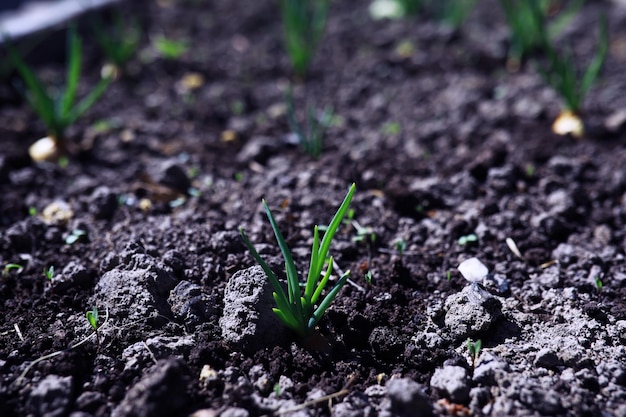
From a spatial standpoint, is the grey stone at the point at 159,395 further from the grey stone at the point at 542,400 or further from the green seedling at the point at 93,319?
the grey stone at the point at 542,400

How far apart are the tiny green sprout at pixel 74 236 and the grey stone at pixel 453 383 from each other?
1.28 metres

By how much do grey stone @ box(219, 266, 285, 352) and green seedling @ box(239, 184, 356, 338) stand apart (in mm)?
56

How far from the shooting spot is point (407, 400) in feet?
4.54

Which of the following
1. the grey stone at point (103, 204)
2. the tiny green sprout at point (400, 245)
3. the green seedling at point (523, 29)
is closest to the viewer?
the tiny green sprout at point (400, 245)

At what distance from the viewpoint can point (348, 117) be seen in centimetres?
300

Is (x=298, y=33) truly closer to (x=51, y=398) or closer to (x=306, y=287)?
(x=306, y=287)

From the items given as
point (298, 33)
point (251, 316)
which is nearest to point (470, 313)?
point (251, 316)

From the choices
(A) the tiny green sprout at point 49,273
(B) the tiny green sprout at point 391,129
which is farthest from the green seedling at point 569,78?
(A) the tiny green sprout at point 49,273

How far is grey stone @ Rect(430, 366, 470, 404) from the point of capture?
147 centimetres

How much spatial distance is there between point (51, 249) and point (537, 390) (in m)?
1.58

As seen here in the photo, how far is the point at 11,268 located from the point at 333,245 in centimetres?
105

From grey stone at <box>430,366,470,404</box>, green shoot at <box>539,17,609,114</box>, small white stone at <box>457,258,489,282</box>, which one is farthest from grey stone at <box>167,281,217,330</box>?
green shoot at <box>539,17,609,114</box>

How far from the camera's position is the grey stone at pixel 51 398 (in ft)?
4.61

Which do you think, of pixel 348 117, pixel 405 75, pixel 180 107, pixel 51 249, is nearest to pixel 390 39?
pixel 405 75
